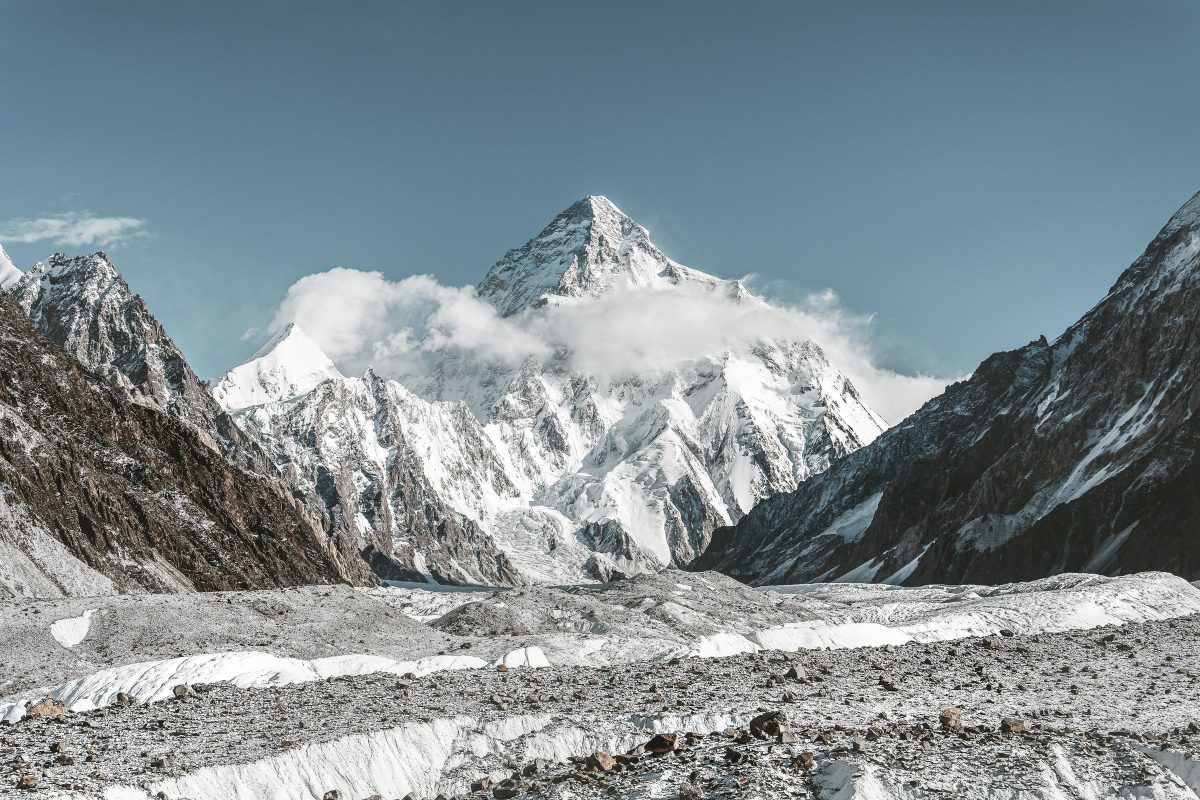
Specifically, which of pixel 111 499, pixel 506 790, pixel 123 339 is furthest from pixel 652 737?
pixel 123 339

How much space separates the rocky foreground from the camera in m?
14.9

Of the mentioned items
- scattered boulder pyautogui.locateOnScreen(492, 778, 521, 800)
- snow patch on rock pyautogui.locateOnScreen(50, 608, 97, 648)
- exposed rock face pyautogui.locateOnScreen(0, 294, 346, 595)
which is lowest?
scattered boulder pyautogui.locateOnScreen(492, 778, 521, 800)

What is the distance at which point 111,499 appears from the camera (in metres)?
89.7

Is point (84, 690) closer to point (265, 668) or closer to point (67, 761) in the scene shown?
point (265, 668)

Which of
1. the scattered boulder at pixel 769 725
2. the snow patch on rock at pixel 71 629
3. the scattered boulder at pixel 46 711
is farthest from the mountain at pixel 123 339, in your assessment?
the scattered boulder at pixel 769 725

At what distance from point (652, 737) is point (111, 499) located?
83.8 m

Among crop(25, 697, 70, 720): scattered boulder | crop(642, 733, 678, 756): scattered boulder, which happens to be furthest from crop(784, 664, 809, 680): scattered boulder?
crop(25, 697, 70, 720): scattered boulder

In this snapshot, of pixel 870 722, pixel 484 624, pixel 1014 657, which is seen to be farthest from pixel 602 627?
pixel 870 722

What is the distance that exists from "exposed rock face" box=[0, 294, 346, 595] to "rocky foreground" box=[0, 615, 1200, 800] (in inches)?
2156

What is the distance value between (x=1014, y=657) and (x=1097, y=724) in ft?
34.4

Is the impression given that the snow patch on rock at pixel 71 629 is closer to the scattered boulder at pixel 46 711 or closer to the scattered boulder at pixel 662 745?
the scattered boulder at pixel 46 711

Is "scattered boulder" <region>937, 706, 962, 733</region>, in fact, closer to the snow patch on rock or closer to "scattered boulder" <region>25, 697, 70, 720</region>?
"scattered boulder" <region>25, 697, 70, 720</region>

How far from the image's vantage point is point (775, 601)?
3044 inches

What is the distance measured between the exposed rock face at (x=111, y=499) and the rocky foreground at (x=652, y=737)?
54.8 metres
